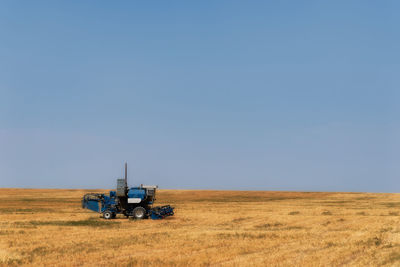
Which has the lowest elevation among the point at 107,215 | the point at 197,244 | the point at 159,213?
the point at 197,244

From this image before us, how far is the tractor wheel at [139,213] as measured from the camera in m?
34.9

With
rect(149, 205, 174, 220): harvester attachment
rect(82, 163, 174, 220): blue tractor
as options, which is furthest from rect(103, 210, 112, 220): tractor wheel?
rect(149, 205, 174, 220): harvester attachment

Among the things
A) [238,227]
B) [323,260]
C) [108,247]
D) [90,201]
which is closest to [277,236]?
[238,227]

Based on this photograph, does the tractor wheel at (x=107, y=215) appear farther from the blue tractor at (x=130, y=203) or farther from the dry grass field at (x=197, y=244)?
the dry grass field at (x=197, y=244)

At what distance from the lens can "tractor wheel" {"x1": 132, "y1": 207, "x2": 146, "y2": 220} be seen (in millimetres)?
34938

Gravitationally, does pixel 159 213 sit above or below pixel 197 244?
above

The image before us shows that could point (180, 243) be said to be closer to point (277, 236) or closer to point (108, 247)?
point (108, 247)

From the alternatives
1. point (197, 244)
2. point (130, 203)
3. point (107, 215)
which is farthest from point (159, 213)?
point (197, 244)

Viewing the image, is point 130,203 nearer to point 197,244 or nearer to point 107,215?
point 107,215

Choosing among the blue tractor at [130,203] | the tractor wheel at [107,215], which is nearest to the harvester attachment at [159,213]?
the blue tractor at [130,203]

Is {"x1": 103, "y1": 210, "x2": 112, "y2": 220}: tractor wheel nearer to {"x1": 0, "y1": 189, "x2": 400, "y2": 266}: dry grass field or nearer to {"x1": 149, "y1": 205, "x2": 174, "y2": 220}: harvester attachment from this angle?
{"x1": 149, "y1": 205, "x2": 174, "y2": 220}: harvester attachment

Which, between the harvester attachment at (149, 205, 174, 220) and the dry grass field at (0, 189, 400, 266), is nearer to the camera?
the dry grass field at (0, 189, 400, 266)

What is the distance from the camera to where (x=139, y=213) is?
35062 mm

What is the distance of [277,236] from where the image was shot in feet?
77.9
